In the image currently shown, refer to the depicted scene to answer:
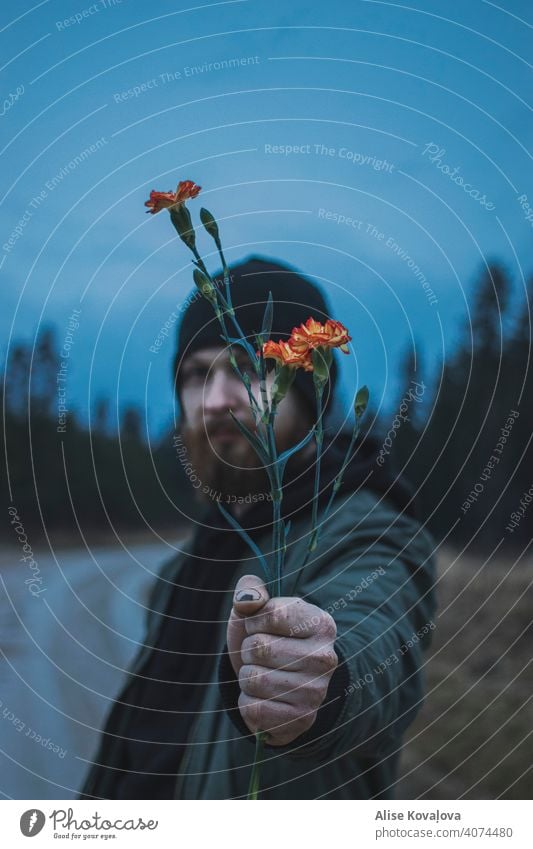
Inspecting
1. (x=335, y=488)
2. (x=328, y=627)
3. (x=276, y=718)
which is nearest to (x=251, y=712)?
(x=276, y=718)

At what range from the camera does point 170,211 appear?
1416mm

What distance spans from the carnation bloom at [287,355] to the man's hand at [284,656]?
0.88 feet

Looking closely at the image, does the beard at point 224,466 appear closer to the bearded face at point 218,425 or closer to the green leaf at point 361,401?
the bearded face at point 218,425

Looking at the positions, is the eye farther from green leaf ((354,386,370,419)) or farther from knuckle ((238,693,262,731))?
knuckle ((238,693,262,731))

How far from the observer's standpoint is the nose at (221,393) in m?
1.47

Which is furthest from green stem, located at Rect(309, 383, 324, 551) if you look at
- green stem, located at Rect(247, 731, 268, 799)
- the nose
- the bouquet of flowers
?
green stem, located at Rect(247, 731, 268, 799)

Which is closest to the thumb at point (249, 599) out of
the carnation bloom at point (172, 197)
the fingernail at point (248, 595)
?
the fingernail at point (248, 595)

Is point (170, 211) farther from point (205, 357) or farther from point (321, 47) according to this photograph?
point (321, 47)

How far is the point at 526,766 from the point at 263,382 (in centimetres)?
63

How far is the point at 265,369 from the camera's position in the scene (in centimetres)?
144

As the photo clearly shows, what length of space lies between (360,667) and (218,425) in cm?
35

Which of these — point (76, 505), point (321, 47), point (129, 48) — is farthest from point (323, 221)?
point (76, 505)

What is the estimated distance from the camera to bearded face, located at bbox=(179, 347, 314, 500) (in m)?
1.47
